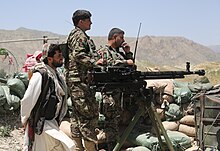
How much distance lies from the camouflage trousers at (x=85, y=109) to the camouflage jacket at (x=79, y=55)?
0.11 m

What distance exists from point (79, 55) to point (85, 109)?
0.62 meters

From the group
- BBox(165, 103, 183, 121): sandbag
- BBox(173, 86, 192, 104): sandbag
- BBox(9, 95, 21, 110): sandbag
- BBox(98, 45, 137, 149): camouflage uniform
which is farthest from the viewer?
BBox(9, 95, 21, 110): sandbag

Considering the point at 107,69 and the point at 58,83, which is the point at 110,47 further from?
the point at 58,83

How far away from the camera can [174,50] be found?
40781 mm

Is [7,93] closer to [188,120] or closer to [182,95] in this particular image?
[182,95]

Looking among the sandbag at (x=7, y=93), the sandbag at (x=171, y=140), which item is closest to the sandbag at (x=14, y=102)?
the sandbag at (x=7, y=93)

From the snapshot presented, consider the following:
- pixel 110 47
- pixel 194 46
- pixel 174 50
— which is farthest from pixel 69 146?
pixel 194 46

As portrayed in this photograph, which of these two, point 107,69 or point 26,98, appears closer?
point 26,98

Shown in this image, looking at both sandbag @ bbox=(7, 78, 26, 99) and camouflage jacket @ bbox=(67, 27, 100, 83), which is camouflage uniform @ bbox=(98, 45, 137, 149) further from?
sandbag @ bbox=(7, 78, 26, 99)

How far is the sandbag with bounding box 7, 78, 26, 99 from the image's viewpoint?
22.2ft

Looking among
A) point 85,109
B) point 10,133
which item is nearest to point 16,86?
point 10,133

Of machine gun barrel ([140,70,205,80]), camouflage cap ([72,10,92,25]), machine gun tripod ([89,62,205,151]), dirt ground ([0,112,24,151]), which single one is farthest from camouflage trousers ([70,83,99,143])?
dirt ground ([0,112,24,151])

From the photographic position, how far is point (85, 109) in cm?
465

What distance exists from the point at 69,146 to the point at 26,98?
1.73 feet
